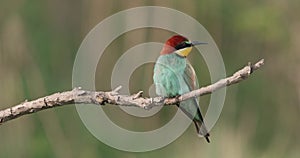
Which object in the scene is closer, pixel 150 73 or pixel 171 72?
pixel 171 72

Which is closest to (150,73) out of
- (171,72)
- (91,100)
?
(171,72)

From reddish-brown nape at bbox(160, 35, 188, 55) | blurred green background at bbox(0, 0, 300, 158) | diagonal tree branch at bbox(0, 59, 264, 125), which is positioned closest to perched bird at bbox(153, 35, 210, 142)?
reddish-brown nape at bbox(160, 35, 188, 55)

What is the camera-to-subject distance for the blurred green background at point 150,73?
3336 millimetres

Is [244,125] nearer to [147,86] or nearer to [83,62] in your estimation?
[147,86]

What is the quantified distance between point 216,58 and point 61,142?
0.86m

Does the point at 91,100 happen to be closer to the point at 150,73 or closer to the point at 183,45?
the point at 183,45

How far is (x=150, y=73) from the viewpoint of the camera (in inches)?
148

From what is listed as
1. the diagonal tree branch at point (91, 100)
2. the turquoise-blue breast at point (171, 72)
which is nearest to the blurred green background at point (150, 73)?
the turquoise-blue breast at point (171, 72)

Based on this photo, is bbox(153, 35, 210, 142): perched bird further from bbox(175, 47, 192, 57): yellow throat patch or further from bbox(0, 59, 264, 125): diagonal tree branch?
bbox(0, 59, 264, 125): diagonal tree branch

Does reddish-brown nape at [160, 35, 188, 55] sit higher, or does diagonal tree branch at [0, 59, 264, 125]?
reddish-brown nape at [160, 35, 188, 55]

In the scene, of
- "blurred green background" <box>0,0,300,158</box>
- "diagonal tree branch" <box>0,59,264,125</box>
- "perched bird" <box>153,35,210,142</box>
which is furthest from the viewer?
"blurred green background" <box>0,0,300,158</box>

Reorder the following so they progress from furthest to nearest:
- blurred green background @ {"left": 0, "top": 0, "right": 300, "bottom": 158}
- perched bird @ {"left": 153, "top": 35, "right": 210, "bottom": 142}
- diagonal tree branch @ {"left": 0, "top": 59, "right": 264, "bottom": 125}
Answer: blurred green background @ {"left": 0, "top": 0, "right": 300, "bottom": 158}, perched bird @ {"left": 153, "top": 35, "right": 210, "bottom": 142}, diagonal tree branch @ {"left": 0, "top": 59, "right": 264, "bottom": 125}

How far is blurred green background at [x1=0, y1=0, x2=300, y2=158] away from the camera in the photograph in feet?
10.9

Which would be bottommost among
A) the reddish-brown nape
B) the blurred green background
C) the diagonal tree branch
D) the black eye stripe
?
the diagonal tree branch
